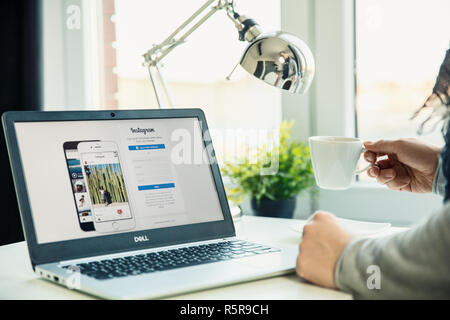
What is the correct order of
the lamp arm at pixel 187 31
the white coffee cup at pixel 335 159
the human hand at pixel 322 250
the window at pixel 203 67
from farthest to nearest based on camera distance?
1. the window at pixel 203 67
2. the lamp arm at pixel 187 31
3. the white coffee cup at pixel 335 159
4. the human hand at pixel 322 250

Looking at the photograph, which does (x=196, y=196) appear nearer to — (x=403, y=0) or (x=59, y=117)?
(x=59, y=117)

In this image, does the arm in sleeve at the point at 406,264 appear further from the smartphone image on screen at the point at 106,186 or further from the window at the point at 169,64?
the window at the point at 169,64

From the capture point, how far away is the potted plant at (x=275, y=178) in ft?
4.99

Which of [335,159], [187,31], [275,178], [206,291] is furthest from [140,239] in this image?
[275,178]

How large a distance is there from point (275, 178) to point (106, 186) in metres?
0.67

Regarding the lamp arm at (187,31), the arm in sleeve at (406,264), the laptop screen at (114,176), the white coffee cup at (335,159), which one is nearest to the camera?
the arm in sleeve at (406,264)

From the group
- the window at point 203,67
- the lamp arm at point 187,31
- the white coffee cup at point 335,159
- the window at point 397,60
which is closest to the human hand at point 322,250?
the white coffee cup at point 335,159

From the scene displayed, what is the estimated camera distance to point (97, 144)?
3.17ft

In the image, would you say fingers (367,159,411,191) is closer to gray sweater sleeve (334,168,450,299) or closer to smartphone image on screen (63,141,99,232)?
gray sweater sleeve (334,168,450,299)

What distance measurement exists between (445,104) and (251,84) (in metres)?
0.82

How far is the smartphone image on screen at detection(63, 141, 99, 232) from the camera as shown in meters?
0.90

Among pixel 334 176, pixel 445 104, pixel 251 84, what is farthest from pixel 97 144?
pixel 251 84

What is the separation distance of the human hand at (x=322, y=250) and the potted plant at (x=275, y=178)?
692 millimetres

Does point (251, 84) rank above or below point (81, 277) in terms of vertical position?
above
